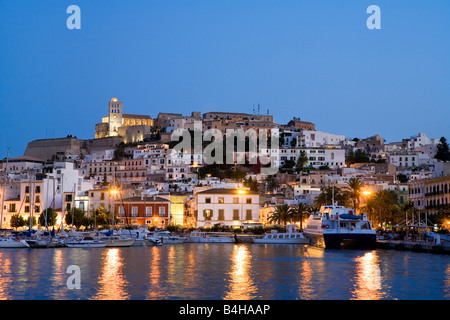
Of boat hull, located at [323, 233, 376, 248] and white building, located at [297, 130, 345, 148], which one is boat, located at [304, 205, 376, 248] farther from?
white building, located at [297, 130, 345, 148]

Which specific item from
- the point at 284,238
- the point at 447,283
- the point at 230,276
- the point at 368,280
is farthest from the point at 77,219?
the point at 447,283

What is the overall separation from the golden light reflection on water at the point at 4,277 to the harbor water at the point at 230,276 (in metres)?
0.05

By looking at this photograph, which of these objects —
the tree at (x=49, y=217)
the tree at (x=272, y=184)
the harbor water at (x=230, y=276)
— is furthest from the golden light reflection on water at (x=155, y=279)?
the tree at (x=272, y=184)

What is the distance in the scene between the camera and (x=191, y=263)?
141 ft

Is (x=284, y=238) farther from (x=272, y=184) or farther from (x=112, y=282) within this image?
(x=272, y=184)

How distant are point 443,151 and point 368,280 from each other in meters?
116

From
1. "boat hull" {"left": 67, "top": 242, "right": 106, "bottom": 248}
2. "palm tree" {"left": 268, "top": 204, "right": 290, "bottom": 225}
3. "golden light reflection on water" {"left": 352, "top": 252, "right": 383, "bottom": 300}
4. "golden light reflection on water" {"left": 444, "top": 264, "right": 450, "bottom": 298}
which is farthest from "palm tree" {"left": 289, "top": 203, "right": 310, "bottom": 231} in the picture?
"golden light reflection on water" {"left": 444, "top": 264, "right": 450, "bottom": 298}

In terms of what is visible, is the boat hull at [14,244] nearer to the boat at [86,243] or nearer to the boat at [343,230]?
the boat at [86,243]

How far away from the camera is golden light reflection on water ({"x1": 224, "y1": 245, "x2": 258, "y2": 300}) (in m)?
28.7

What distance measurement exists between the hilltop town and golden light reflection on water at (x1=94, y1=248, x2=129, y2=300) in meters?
27.3

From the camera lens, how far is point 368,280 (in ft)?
110
